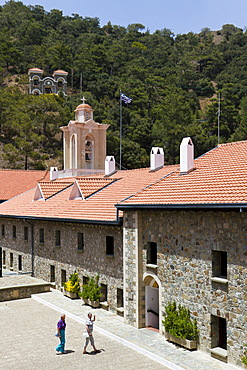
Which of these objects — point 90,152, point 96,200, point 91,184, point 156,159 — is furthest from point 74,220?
point 90,152

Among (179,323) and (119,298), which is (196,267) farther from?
(119,298)

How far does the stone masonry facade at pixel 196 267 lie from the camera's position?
1207 cm

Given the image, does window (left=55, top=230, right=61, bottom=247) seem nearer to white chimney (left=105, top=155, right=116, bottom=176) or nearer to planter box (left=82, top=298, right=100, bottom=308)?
planter box (left=82, top=298, right=100, bottom=308)

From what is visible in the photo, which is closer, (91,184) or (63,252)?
(63,252)

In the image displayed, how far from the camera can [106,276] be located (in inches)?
751

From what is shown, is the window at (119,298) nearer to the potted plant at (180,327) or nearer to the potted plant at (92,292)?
the potted plant at (92,292)

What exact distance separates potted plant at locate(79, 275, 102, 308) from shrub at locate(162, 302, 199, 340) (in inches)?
207

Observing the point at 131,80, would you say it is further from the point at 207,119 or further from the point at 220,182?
the point at 220,182

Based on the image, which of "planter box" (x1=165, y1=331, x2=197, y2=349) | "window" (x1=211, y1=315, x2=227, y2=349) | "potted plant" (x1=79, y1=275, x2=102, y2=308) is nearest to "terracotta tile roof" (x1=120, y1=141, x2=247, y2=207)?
"window" (x1=211, y1=315, x2=227, y2=349)

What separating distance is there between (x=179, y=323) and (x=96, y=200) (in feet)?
31.8

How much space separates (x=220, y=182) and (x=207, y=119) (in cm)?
6711

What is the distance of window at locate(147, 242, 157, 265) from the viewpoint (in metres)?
15.9

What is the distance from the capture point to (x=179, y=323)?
13.7m

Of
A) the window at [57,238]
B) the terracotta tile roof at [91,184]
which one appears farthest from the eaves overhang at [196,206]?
the window at [57,238]
